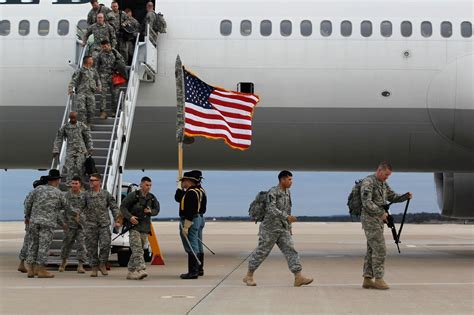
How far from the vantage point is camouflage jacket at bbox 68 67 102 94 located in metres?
13.9

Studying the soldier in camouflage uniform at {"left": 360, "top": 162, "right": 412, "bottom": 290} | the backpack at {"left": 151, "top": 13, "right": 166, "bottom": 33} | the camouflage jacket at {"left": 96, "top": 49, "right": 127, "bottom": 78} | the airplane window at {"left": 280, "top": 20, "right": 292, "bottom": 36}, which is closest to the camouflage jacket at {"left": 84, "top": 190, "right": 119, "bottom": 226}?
the camouflage jacket at {"left": 96, "top": 49, "right": 127, "bottom": 78}

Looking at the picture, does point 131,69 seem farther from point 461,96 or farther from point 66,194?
point 461,96

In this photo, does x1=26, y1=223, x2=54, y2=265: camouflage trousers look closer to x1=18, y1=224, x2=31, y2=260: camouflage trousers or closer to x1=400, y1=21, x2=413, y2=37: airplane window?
x1=18, y1=224, x2=31, y2=260: camouflage trousers

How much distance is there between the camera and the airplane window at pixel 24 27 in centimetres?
1532

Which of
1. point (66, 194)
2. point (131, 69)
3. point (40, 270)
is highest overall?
point (131, 69)

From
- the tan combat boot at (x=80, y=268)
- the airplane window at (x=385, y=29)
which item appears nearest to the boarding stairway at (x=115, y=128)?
the tan combat boot at (x=80, y=268)

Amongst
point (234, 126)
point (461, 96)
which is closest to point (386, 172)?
point (234, 126)

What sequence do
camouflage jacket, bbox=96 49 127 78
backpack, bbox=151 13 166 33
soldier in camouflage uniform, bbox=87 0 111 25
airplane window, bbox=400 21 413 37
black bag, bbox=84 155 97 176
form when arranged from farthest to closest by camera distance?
airplane window, bbox=400 21 413 37, backpack, bbox=151 13 166 33, soldier in camouflage uniform, bbox=87 0 111 25, camouflage jacket, bbox=96 49 127 78, black bag, bbox=84 155 97 176

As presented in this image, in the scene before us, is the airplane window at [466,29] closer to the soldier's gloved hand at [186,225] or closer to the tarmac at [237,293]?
the tarmac at [237,293]

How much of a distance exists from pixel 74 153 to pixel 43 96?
8.32 ft

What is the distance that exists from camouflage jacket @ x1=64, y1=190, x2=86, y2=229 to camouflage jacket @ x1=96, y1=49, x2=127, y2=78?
298 cm

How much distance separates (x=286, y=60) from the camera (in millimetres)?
15211

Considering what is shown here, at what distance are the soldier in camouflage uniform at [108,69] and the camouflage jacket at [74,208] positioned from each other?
2.45m

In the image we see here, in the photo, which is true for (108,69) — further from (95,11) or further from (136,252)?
(136,252)
